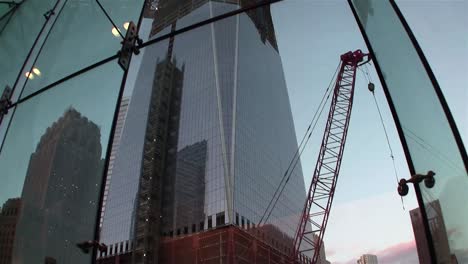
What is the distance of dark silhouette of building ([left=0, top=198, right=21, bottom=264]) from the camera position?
4727 millimetres

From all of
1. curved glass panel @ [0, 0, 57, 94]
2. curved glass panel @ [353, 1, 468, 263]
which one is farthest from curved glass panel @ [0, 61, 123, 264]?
curved glass panel @ [353, 1, 468, 263]

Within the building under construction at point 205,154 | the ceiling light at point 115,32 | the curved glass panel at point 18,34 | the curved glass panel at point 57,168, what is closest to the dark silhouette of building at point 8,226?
the curved glass panel at point 57,168

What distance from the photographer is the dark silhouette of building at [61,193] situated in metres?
4.47

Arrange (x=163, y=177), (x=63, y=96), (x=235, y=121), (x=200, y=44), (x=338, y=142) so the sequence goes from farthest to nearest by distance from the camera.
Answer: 1. (x=200, y=44)
2. (x=163, y=177)
3. (x=235, y=121)
4. (x=338, y=142)
5. (x=63, y=96)

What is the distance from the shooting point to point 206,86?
94.0m

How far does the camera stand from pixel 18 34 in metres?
6.95

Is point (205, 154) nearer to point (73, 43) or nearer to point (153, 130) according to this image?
point (153, 130)

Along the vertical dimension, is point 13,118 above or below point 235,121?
below

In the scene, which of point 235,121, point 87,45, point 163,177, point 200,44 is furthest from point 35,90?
point 200,44

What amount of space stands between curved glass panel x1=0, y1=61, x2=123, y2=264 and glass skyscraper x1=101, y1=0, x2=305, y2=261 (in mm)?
66626

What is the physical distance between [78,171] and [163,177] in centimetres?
8801

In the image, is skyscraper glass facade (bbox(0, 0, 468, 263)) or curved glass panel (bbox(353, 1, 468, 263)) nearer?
curved glass panel (bbox(353, 1, 468, 263))

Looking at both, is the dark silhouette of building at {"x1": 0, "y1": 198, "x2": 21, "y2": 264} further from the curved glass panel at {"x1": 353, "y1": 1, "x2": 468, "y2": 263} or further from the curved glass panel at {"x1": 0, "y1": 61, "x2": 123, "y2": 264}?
the curved glass panel at {"x1": 353, "y1": 1, "x2": 468, "y2": 263}

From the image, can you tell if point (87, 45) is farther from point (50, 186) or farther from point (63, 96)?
point (50, 186)
